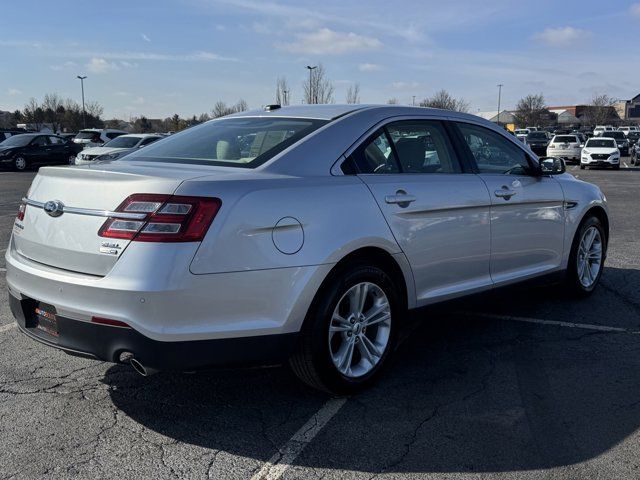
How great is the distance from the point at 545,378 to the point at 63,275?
2.92m

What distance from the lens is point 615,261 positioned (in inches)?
299

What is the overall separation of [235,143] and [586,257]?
372cm

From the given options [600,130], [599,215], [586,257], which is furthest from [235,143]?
[600,130]

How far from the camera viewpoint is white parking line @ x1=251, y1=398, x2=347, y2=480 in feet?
9.27

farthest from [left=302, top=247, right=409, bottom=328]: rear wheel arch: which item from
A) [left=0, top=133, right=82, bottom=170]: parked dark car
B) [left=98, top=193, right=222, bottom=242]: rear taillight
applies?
[left=0, top=133, right=82, bottom=170]: parked dark car

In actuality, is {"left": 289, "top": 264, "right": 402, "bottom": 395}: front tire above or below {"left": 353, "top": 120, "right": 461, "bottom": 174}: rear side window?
below

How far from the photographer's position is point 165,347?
2918 millimetres

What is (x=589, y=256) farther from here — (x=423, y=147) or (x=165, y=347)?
(x=165, y=347)

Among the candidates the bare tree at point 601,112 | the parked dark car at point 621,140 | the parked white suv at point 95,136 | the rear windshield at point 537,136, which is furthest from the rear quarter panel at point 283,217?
the bare tree at point 601,112

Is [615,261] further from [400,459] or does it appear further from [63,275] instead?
[63,275]

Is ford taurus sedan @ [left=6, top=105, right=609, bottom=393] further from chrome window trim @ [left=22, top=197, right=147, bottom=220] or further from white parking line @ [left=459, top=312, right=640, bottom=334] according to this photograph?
white parking line @ [left=459, top=312, right=640, bottom=334]

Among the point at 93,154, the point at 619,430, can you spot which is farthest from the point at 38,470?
the point at 93,154

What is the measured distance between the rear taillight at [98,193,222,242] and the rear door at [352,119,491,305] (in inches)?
44.2

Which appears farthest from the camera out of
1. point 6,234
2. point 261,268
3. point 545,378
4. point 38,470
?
point 6,234
